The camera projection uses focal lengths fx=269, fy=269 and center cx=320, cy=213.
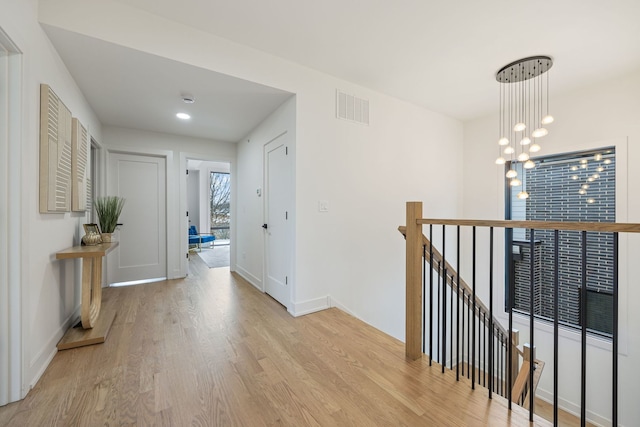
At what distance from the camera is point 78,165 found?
2547 millimetres

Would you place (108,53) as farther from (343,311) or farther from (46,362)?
(343,311)

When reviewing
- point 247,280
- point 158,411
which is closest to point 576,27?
point 158,411

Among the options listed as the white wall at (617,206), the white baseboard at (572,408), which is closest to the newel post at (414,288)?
the white wall at (617,206)

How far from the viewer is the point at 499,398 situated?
5.32 feet

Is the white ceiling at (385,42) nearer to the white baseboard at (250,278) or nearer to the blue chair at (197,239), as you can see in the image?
the white baseboard at (250,278)

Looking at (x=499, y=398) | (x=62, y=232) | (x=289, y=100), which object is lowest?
(x=499, y=398)

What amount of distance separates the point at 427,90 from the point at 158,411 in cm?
410

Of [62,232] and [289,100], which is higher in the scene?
[289,100]

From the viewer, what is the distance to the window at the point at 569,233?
331cm

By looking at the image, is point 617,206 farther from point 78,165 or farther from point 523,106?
point 78,165

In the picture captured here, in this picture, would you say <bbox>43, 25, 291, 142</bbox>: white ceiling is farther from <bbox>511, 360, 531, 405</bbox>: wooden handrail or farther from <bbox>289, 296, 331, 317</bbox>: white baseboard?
<bbox>511, 360, 531, 405</bbox>: wooden handrail

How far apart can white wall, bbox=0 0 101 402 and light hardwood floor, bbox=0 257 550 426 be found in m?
0.23

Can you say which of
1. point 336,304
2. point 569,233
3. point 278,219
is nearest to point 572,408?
point 569,233

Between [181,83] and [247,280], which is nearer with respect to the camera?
[181,83]
